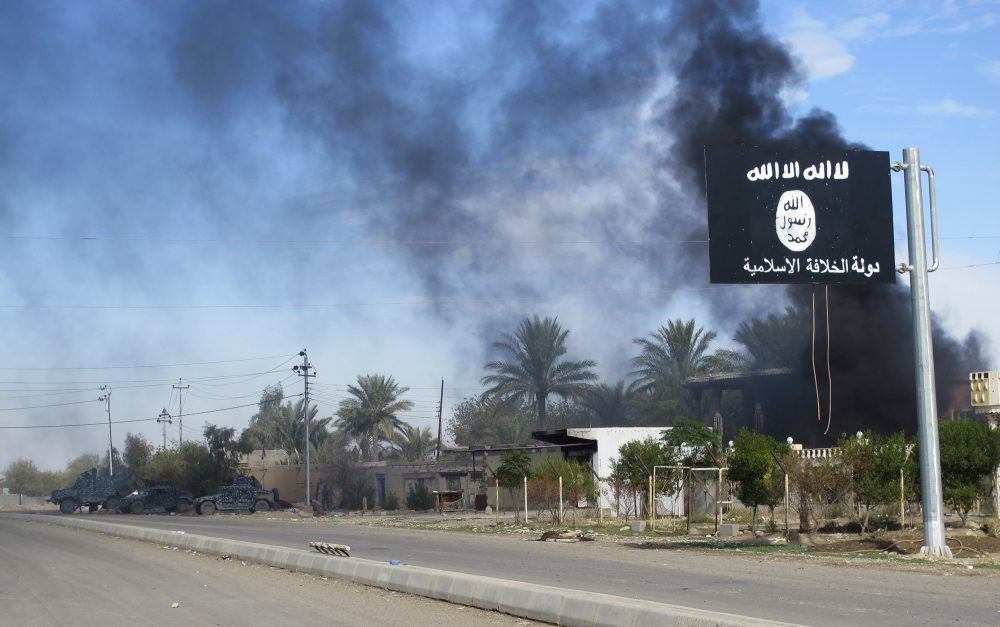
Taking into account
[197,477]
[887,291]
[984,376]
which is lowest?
[197,477]

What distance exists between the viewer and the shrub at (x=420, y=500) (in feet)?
178

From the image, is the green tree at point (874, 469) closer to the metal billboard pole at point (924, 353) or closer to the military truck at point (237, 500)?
the metal billboard pole at point (924, 353)

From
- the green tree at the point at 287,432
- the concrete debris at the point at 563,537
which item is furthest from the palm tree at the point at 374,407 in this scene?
the concrete debris at the point at 563,537

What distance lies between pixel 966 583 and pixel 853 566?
10.7 feet

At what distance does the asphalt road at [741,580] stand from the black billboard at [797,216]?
547cm

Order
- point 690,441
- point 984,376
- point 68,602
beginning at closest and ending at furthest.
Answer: point 68,602, point 984,376, point 690,441

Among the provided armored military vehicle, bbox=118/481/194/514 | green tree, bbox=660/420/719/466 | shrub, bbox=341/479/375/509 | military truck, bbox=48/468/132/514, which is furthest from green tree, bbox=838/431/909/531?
military truck, bbox=48/468/132/514

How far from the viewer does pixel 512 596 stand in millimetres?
11406

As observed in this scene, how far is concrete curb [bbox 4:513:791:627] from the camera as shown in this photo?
926 centimetres

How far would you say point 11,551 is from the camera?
81.9ft

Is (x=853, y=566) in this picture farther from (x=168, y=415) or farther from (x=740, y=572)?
(x=168, y=415)

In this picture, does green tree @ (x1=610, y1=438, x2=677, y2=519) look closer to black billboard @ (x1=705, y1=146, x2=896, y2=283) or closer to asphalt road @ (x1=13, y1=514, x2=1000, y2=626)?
asphalt road @ (x1=13, y1=514, x2=1000, y2=626)

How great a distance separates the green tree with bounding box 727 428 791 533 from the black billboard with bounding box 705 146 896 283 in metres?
5.73

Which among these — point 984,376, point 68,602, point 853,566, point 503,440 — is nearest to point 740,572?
point 853,566
